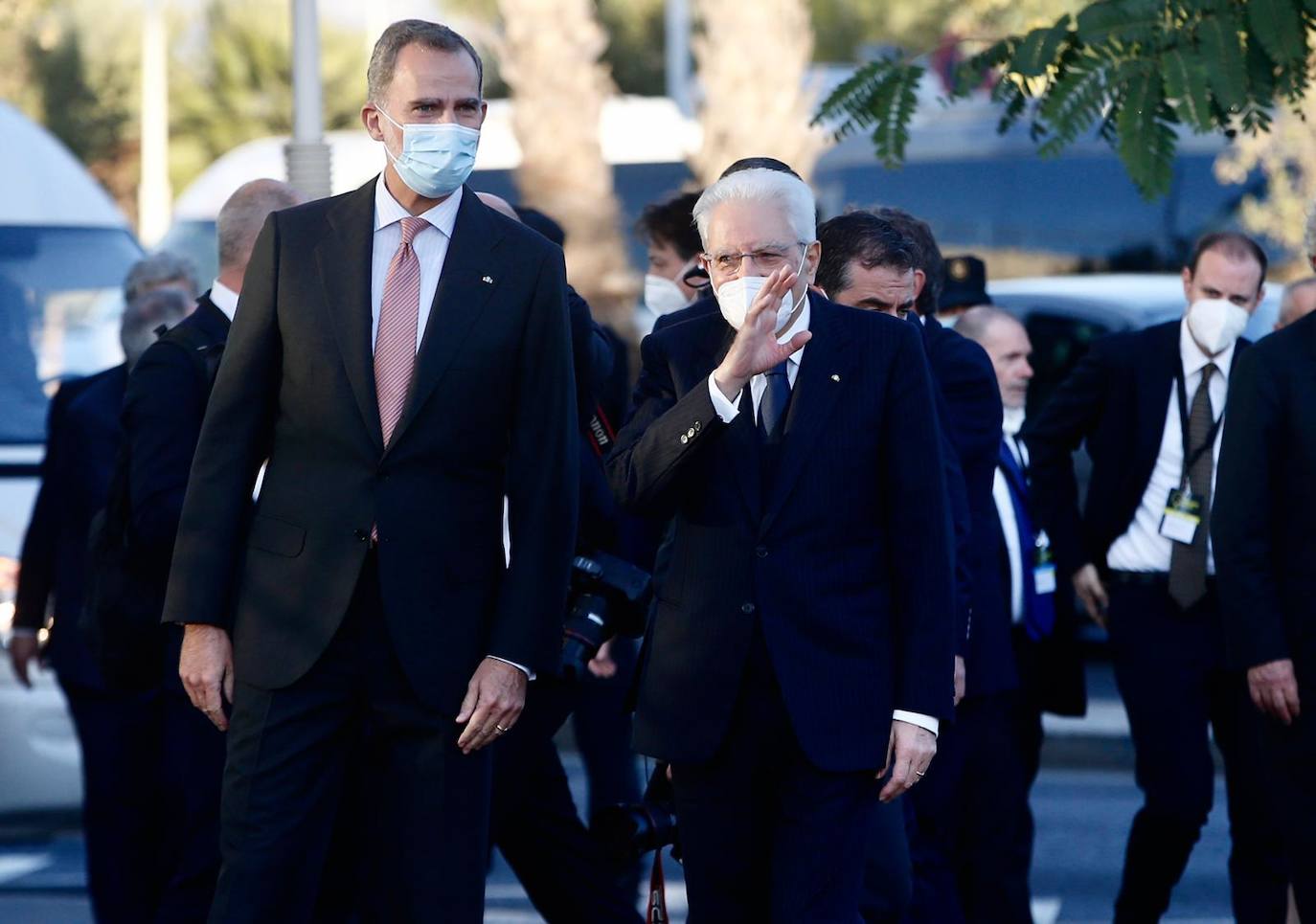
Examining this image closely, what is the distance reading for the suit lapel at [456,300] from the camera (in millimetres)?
4195

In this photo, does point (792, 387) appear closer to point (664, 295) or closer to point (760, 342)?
point (760, 342)

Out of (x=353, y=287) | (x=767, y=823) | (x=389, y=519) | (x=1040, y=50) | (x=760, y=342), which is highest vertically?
(x=1040, y=50)

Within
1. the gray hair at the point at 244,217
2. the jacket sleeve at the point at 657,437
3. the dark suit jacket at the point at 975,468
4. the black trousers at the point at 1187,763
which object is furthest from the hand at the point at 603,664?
the jacket sleeve at the point at 657,437

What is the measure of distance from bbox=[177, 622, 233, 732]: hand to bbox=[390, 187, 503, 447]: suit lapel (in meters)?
0.53

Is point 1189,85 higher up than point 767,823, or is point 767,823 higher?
point 1189,85

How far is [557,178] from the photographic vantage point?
23156mm

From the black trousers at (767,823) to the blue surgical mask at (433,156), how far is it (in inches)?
41.8

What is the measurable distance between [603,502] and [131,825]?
67.6 inches

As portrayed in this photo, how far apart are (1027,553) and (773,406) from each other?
2.42 metres

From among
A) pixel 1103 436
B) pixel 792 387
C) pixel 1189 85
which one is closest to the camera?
pixel 792 387

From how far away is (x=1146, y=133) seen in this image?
6051 millimetres

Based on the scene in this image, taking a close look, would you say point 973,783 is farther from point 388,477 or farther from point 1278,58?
point 388,477

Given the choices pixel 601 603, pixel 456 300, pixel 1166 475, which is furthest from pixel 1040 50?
pixel 456 300

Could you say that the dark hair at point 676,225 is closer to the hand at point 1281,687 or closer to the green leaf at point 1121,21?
the green leaf at point 1121,21
